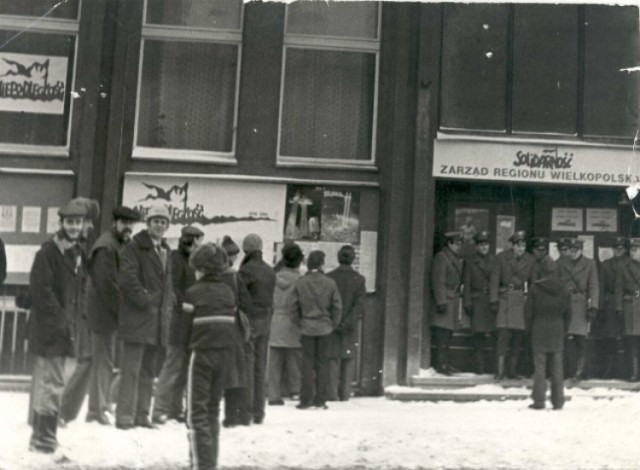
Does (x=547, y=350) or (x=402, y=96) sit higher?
(x=402, y=96)

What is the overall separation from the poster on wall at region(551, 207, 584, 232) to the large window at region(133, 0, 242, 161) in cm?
411

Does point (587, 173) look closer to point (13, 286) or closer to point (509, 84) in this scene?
point (509, 84)

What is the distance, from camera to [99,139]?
1010 cm

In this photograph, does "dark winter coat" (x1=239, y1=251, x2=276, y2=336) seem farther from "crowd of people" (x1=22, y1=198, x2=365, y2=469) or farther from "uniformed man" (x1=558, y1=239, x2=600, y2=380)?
"uniformed man" (x1=558, y1=239, x2=600, y2=380)

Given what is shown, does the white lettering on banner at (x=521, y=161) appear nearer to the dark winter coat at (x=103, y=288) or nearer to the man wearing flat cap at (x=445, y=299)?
the man wearing flat cap at (x=445, y=299)

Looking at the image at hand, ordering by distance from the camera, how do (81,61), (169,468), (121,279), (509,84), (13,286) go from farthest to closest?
(509,84) → (81,61) → (13,286) → (121,279) → (169,468)

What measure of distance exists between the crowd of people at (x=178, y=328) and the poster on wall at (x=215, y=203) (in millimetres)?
621

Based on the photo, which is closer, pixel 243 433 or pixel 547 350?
pixel 243 433

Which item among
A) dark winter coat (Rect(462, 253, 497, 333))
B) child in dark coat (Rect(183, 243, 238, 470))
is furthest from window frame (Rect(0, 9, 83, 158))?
dark winter coat (Rect(462, 253, 497, 333))

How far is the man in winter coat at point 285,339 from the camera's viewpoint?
9.35m

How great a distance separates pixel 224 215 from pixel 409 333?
2658mm

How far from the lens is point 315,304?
362 inches

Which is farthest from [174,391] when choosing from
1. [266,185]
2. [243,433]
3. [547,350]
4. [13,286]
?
[547,350]

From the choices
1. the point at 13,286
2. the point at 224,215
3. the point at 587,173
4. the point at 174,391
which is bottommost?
the point at 174,391
